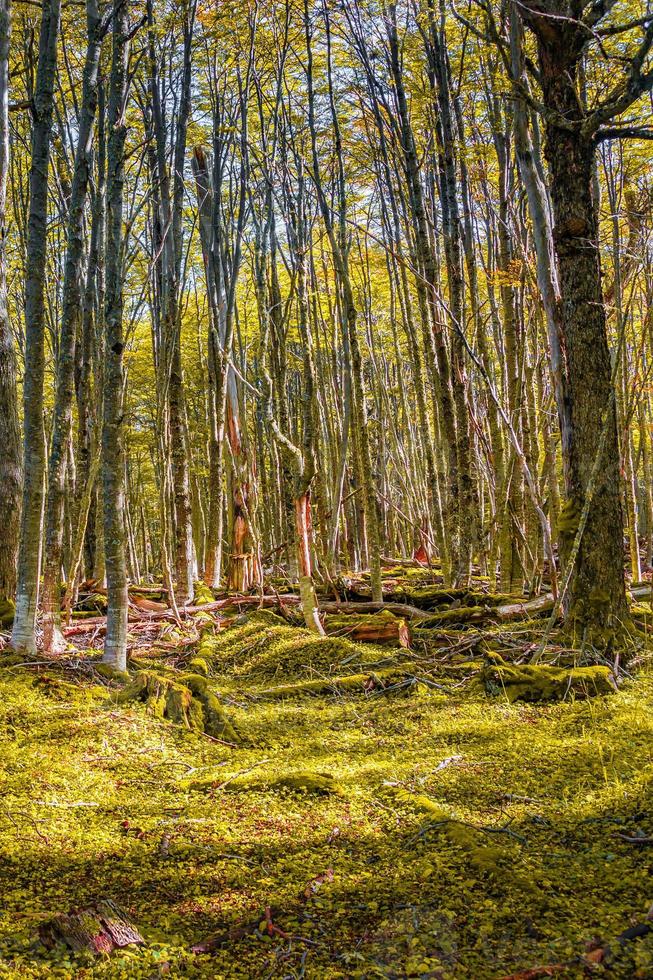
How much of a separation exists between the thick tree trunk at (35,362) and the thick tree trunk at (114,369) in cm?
45

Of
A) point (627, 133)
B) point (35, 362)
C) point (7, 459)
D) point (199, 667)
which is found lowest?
point (199, 667)

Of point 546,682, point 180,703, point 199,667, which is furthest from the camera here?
point 199,667

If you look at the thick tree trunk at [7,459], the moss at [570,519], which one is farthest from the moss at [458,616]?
the thick tree trunk at [7,459]

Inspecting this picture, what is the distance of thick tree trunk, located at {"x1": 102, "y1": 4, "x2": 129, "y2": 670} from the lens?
13.9 ft

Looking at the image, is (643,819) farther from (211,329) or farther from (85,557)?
(85,557)

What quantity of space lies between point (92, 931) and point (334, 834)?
1021 mm

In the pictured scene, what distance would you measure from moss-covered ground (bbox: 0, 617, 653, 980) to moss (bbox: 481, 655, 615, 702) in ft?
0.37

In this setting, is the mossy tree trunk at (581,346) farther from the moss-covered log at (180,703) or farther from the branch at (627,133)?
the moss-covered log at (180,703)

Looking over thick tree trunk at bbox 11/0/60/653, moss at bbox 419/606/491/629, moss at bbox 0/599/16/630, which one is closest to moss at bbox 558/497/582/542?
moss at bbox 419/606/491/629

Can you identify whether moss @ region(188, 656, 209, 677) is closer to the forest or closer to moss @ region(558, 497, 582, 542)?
the forest

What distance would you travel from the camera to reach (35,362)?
14.7 feet

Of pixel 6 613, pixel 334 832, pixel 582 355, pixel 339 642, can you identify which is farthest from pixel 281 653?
pixel 582 355

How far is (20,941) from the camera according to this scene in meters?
1.66

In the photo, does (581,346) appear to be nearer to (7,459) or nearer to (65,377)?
(65,377)
